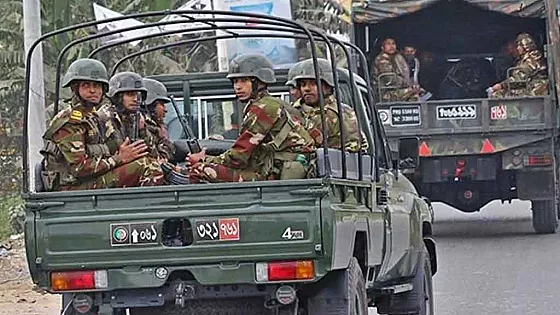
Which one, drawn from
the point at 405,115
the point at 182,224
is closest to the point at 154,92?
the point at 182,224

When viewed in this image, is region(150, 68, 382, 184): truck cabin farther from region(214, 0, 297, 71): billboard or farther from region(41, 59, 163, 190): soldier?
region(214, 0, 297, 71): billboard

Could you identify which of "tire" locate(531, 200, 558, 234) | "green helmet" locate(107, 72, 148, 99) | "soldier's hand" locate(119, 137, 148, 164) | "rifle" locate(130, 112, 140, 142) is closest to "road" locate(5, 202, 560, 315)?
"tire" locate(531, 200, 558, 234)

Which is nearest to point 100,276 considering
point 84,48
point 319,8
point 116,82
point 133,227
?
point 133,227

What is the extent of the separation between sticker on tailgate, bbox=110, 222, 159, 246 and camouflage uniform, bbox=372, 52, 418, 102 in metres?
10.8

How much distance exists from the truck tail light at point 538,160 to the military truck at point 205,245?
9433 millimetres

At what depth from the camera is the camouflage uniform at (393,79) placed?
1756 centimetres

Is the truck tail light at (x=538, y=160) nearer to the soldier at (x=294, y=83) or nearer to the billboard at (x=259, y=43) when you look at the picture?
the billboard at (x=259, y=43)

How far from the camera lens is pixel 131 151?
293 inches

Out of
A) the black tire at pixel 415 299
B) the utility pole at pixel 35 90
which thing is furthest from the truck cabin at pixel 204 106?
the utility pole at pixel 35 90

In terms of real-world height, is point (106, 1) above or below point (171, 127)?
above

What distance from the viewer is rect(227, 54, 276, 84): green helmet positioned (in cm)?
758

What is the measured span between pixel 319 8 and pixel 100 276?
23999 millimetres

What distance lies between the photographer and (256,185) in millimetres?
6773

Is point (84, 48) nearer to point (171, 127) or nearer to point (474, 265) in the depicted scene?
point (474, 265)
